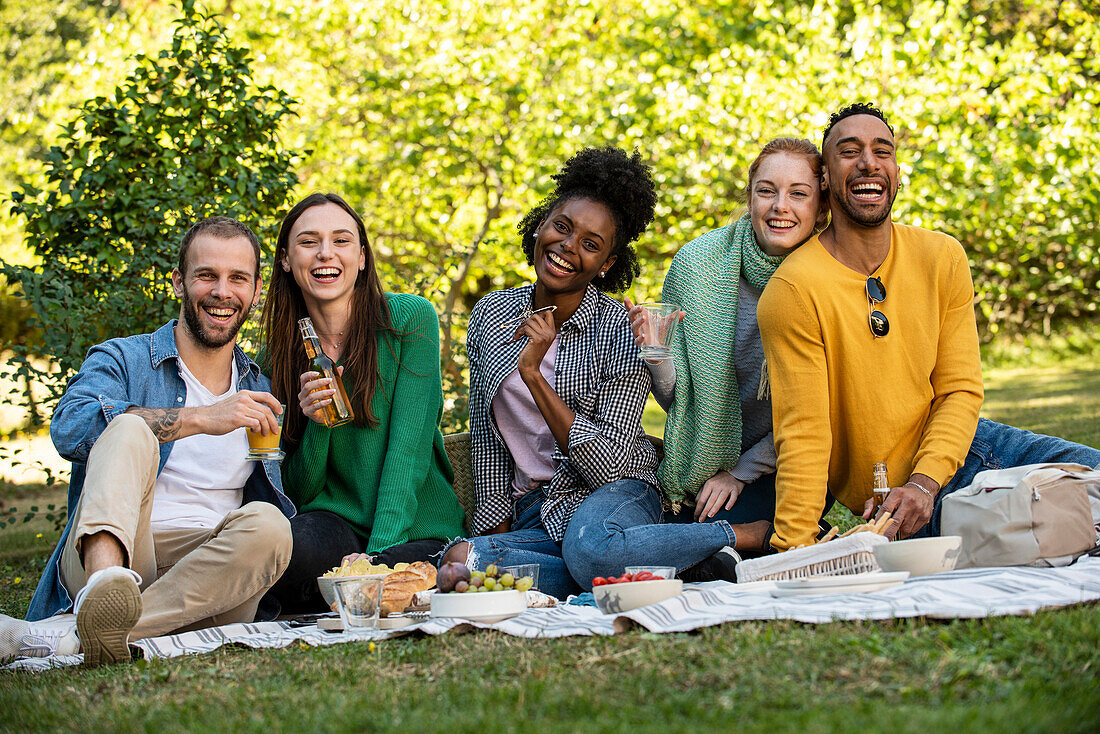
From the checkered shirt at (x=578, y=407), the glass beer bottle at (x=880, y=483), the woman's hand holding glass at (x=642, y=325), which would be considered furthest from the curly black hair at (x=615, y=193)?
the glass beer bottle at (x=880, y=483)

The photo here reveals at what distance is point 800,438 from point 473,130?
957cm

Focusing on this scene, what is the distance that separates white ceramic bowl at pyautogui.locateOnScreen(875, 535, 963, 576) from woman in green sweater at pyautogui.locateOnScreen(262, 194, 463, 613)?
6.13 ft

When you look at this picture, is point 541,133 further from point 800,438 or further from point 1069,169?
point 800,438

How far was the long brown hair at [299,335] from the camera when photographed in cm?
431

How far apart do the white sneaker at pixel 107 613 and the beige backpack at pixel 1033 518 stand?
2.76 m

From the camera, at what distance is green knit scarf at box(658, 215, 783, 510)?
13.9 ft

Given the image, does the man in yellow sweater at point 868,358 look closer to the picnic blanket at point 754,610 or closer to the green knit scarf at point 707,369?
the green knit scarf at point 707,369

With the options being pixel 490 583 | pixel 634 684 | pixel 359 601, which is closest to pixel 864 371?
pixel 490 583

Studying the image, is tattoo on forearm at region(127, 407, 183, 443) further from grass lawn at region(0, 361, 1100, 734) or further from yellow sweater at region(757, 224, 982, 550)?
yellow sweater at region(757, 224, 982, 550)

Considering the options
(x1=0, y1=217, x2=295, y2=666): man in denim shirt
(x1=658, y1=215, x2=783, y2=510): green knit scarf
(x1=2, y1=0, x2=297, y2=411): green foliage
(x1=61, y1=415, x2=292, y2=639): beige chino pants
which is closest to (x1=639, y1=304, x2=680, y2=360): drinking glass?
(x1=658, y1=215, x2=783, y2=510): green knit scarf

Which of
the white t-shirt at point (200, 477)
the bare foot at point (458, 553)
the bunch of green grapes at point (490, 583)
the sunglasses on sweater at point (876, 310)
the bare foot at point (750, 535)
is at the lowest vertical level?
the bare foot at point (750, 535)

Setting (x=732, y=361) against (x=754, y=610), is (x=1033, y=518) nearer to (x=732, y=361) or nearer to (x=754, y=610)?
(x=754, y=610)

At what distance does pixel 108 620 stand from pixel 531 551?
1726 mm

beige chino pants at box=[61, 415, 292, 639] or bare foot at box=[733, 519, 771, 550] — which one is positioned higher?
beige chino pants at box=[61, 415, 292, 639]
